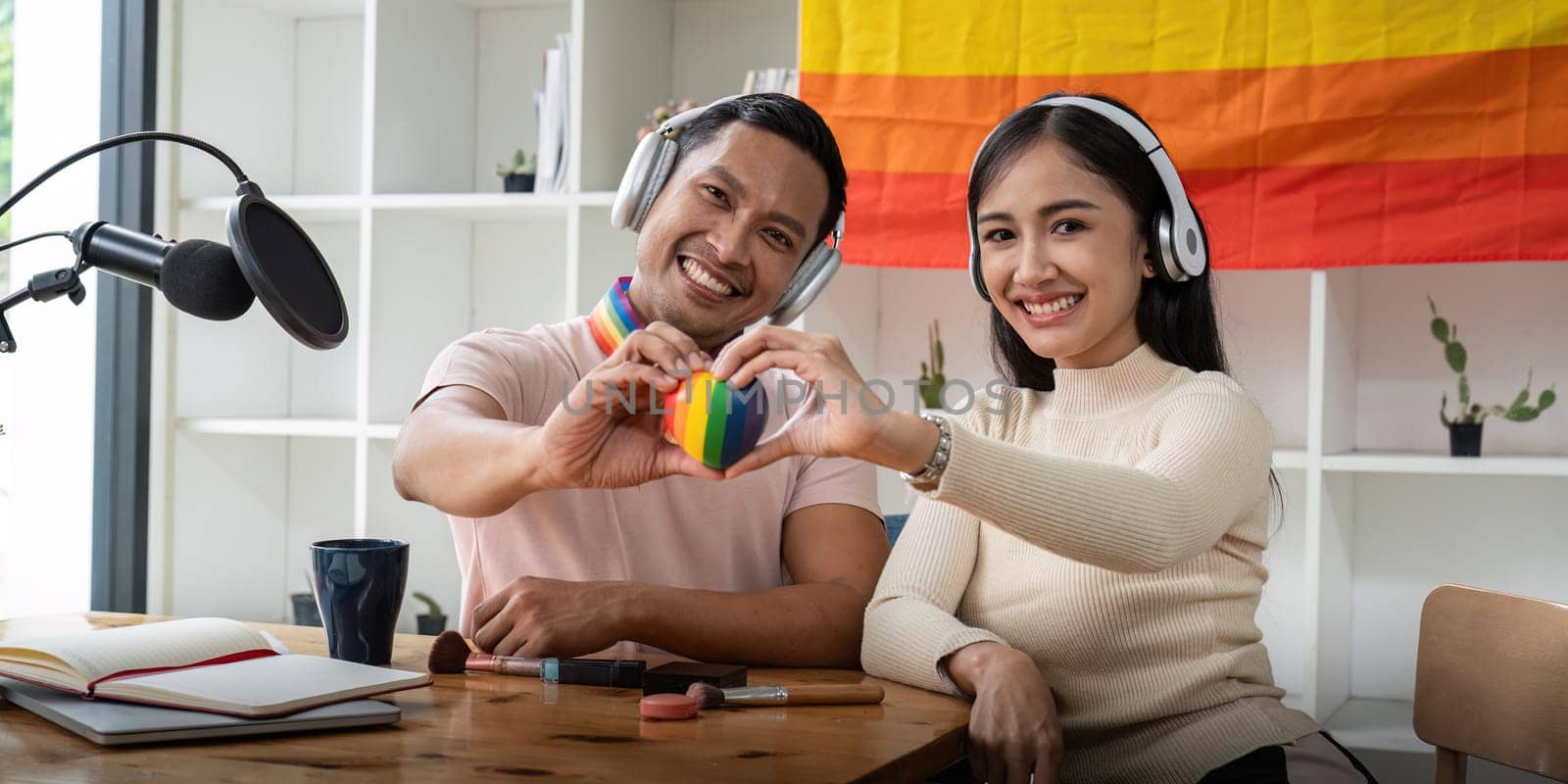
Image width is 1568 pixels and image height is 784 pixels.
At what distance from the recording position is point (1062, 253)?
62.1 inches

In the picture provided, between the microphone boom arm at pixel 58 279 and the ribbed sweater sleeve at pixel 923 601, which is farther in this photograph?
the ribbed sweater sleeve at pixel 923 601

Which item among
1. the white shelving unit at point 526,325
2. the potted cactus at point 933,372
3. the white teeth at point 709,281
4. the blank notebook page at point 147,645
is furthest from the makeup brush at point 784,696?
the potted cactus at point 933,372

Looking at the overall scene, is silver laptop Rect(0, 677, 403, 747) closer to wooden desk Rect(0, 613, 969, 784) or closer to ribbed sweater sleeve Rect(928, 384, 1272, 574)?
wooden desk Rect(0, 613, 969, 784)

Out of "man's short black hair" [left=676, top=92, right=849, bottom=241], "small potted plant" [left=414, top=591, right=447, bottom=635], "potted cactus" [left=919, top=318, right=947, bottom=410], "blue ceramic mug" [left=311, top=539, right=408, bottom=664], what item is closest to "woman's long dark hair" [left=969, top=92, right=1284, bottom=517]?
"man's short black hair" [left=676, top=92, right=849, bottom=241]

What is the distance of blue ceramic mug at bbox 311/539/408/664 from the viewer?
1.29 meters

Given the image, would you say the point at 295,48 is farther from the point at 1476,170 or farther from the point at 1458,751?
Answer: the point at 1458,751

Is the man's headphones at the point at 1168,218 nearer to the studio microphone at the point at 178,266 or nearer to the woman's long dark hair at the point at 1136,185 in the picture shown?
the woman's long dark hair at the point at 1136,185

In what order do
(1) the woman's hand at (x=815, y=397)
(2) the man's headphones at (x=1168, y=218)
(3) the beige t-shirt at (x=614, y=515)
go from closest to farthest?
(1) the woman's hand at (x=815, y=397) → (2) the man's headphones at (x=1168, y=218) → (3) the beige t-shirt at (x=614, y=515)

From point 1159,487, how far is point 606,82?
199 centimetres

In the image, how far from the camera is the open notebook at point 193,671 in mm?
1052

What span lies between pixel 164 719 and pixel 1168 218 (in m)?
1.19

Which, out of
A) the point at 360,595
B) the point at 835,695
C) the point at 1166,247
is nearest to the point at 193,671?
the point at 360,595

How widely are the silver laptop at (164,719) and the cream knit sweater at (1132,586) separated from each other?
59 cm

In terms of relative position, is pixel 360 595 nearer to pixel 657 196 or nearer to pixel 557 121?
pixel 657 196
